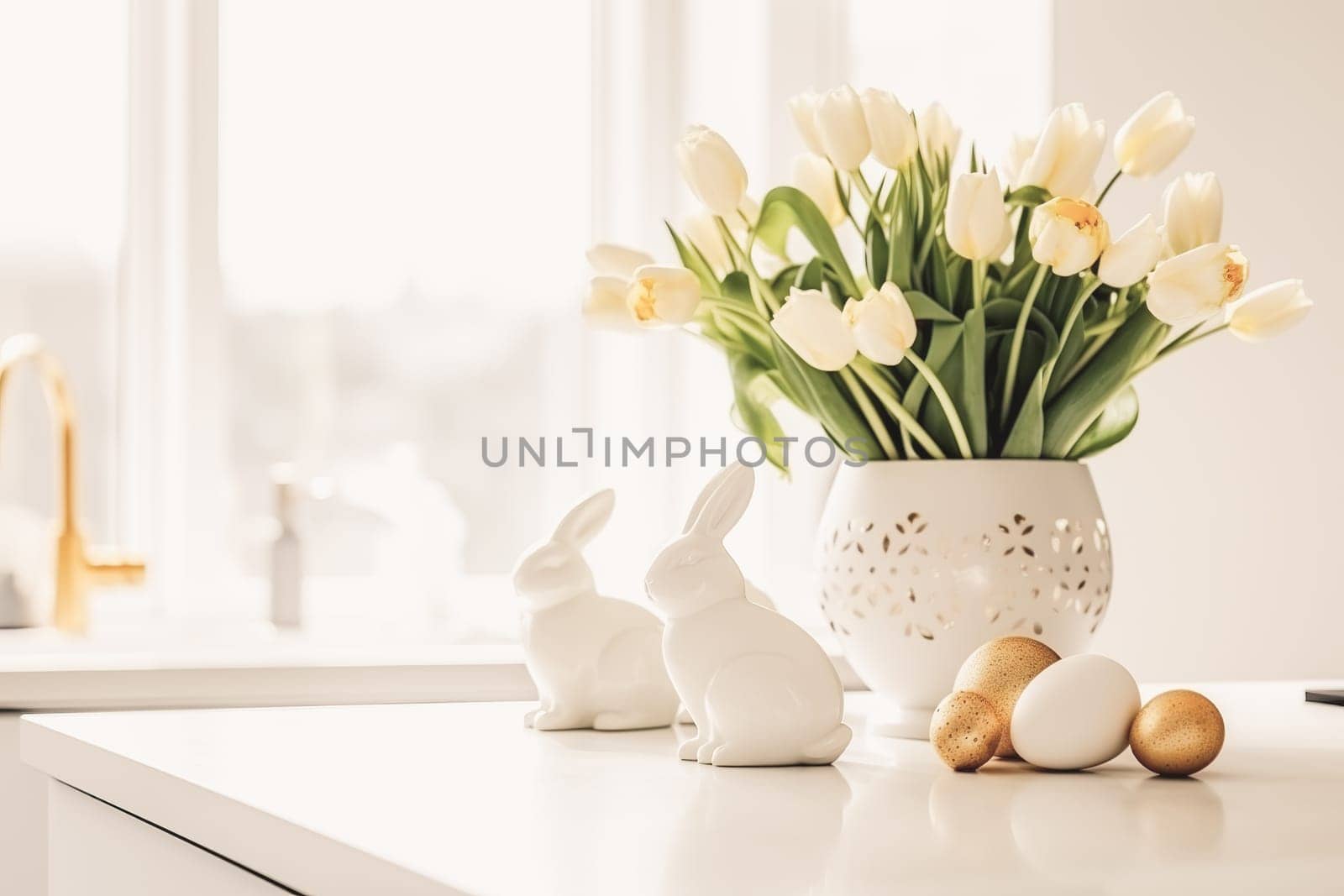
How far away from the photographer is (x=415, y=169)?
2.28 meters

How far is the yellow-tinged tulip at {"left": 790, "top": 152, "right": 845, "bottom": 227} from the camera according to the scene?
104 centimetres

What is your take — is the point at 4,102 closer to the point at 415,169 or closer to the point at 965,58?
the point at 415,169

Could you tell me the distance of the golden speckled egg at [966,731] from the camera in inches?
29.9

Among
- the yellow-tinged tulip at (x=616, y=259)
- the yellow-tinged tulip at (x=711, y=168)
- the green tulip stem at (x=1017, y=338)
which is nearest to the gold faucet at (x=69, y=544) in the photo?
the yellow-tinged tulip at (x=616, y=259)

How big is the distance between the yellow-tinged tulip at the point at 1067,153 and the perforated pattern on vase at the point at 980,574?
0.20 meters

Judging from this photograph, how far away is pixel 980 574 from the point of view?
2.91 ft

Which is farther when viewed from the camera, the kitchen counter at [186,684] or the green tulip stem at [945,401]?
the kitchen counter at [186,684]

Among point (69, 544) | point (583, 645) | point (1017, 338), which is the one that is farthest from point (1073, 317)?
point (69, 544)

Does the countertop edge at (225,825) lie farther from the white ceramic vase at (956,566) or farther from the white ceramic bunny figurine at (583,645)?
the white ceramic vase at (956,566)

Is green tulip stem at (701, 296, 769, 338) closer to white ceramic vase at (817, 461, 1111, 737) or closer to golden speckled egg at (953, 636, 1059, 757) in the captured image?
white ceramic vase at (817, 461, 1111, 737)

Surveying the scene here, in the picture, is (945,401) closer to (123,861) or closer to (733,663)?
(733,663)

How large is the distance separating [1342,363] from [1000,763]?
1.44 m

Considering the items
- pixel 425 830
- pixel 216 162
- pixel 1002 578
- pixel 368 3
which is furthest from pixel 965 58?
pixel 425 830

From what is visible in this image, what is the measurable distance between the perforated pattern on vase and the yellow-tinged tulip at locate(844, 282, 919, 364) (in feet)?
0.38
